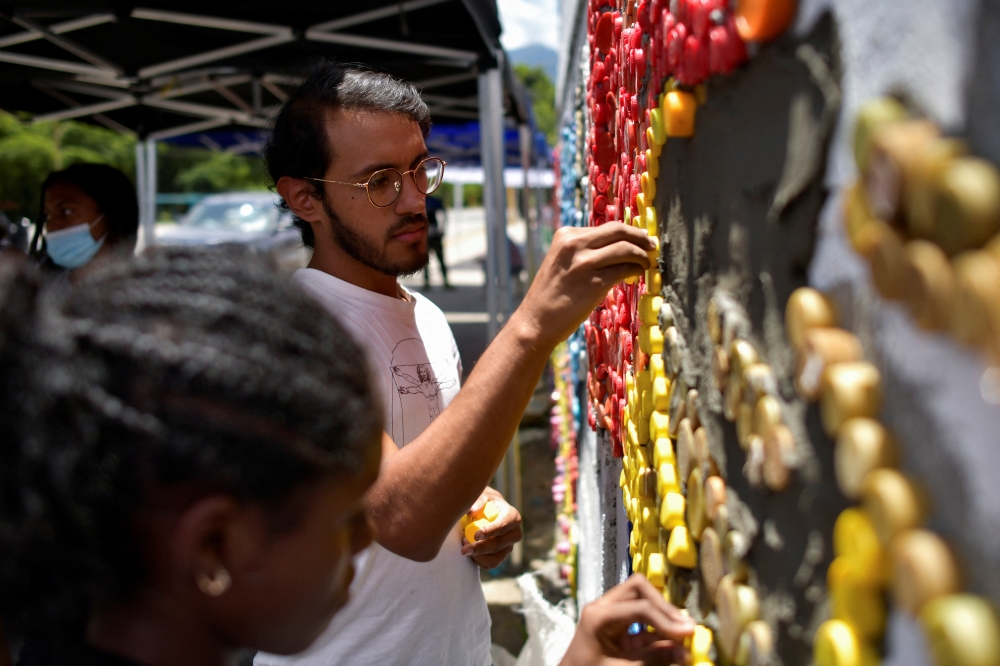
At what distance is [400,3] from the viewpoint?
3.69 m

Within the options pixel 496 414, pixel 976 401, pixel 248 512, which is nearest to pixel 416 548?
pixel 496 414

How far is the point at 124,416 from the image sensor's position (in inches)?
25.2

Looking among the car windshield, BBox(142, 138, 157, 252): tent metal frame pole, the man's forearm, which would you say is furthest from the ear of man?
the car windshield

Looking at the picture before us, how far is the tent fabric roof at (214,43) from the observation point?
382 centimetres

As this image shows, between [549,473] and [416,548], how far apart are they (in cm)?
497

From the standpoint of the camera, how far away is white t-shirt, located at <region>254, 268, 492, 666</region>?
55.2 inches

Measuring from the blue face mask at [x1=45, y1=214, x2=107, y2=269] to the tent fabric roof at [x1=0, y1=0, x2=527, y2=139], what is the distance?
3.62 ft

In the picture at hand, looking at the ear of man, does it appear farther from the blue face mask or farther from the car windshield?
the car windshield

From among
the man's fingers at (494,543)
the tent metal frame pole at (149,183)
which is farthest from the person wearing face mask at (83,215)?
the tent metal frame pole at (149,183)

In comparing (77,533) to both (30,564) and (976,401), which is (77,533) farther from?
(976,401)

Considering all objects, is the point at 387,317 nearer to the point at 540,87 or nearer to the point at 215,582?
the point at 215,582

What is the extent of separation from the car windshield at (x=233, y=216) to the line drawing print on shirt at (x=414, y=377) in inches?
485

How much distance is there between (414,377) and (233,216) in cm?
1325

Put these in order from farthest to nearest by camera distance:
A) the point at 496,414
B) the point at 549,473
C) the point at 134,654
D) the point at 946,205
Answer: the point at 549,473 < the point at 496,414 < the point at 134,654 < the point at 946,205
